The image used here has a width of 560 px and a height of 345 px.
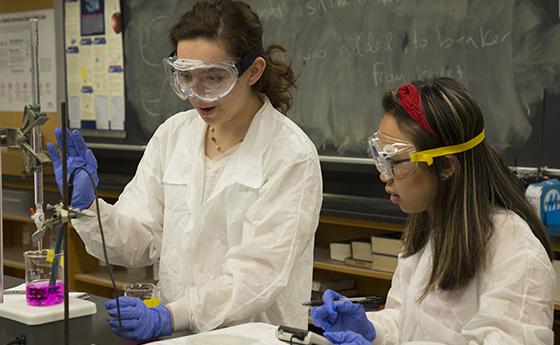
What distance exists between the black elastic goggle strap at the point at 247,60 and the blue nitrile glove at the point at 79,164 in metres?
0.45

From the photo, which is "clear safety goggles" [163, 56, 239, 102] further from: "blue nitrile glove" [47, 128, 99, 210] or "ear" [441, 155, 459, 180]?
"ear" [441, 155, 459, 180]

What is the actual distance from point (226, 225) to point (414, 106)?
0.69 metres

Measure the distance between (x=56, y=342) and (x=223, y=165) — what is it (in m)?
0.75

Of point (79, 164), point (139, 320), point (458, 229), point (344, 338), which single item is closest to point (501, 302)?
point (458, 229)

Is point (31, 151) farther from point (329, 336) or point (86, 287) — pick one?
point (86, 287)

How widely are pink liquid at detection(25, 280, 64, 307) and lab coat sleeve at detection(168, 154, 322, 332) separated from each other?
0.29 meters

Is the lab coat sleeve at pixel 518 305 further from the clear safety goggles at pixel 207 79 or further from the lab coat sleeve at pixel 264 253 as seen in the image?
the clear safety goggles at pixel 207 79

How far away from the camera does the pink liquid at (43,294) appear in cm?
172

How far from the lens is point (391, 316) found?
1.91 meters

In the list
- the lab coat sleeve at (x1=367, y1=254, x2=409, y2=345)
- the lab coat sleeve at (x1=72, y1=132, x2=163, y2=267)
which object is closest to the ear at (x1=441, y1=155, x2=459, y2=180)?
the lab coat sleeve at (x1=367, y1=254, x2=409, y2=345)

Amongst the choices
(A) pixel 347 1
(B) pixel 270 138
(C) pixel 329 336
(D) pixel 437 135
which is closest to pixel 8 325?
(C) pixel 329 336

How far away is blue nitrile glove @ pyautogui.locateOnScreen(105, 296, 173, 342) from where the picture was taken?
5.83ft

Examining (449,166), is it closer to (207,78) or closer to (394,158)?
(394,158)

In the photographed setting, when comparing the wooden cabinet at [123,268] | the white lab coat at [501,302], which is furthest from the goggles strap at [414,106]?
the wooden cabinet at [123,268]
